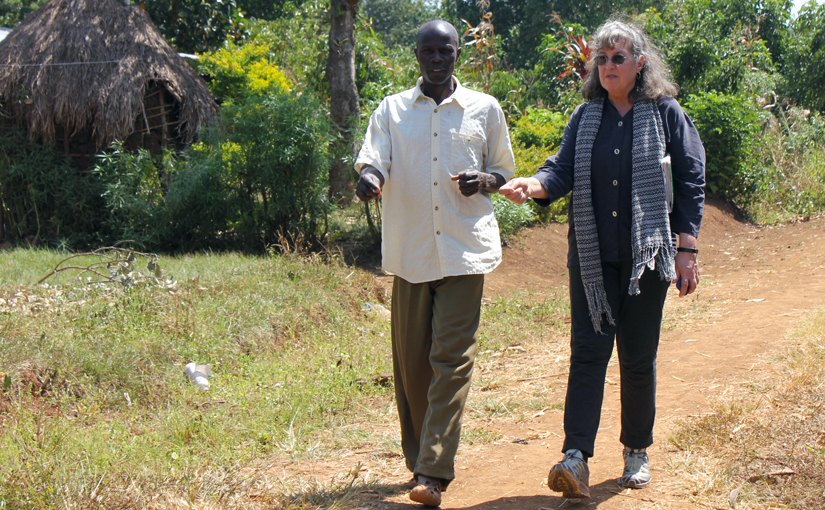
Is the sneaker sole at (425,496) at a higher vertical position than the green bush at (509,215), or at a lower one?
lower

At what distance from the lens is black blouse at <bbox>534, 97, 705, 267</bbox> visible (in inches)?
110

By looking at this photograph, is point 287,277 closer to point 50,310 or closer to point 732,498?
point 50,310

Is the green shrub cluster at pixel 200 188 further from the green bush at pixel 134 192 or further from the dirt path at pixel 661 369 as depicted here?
the dirt path at pixel 661 369

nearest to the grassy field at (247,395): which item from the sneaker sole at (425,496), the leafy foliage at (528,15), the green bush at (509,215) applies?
the sneaker sole at (425,496)

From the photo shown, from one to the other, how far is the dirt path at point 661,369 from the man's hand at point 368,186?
1273 millimetres

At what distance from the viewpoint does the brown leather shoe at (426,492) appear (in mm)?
2707

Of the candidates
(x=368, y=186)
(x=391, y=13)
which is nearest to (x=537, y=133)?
(x=368, y=186)

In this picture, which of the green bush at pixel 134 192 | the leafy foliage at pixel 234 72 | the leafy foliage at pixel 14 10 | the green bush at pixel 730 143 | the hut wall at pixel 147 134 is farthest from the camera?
the leafy foliage at pixel 14 10

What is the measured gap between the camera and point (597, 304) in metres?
2.82

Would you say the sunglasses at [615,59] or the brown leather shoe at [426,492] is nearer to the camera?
the brown leather shoe at [426,492]

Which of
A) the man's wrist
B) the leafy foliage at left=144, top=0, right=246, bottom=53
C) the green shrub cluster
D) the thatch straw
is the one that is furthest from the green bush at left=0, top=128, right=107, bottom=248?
the man's wrist

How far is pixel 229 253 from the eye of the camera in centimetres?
816

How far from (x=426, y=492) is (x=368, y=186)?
1.21 meters

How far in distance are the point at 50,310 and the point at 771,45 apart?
62.1 ft
